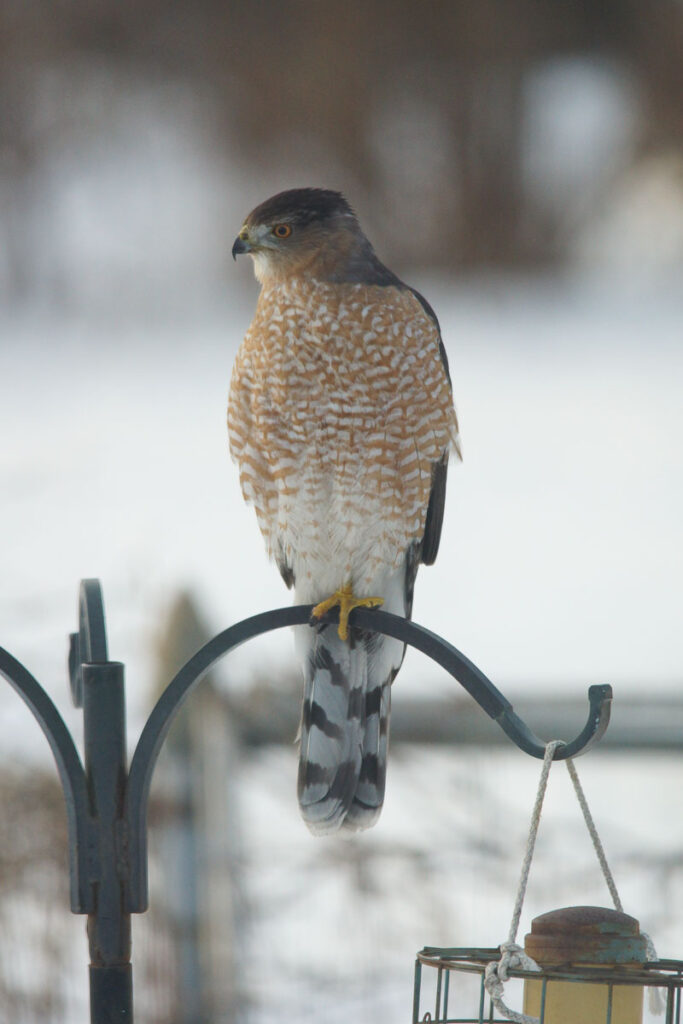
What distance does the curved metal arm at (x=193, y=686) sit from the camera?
945 mm

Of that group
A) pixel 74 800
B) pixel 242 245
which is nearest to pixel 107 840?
pixel 74 800

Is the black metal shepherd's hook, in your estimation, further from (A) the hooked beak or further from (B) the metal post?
(A) the hooked beak

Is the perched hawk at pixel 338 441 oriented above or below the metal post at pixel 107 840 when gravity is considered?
above

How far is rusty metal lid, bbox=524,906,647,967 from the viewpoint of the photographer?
89 cm

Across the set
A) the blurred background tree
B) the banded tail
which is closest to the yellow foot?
the banded tail

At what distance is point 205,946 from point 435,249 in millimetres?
1701

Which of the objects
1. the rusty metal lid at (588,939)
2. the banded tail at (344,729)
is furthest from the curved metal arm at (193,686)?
the banded tail at (344,729)

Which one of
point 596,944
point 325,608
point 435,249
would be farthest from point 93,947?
point 435,249

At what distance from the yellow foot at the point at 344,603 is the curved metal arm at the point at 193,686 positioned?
0.29m

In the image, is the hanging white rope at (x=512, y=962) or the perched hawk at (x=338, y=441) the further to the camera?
the perched hawk at (x=338, y=441)

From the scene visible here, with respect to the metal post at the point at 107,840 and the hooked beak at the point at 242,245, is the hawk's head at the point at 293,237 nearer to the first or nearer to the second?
the hooked beak at the point at 242,245

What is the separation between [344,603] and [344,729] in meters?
0.19

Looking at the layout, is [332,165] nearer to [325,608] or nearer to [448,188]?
[448,188]

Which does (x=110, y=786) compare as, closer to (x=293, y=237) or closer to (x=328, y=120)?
(x=293, y=237)
